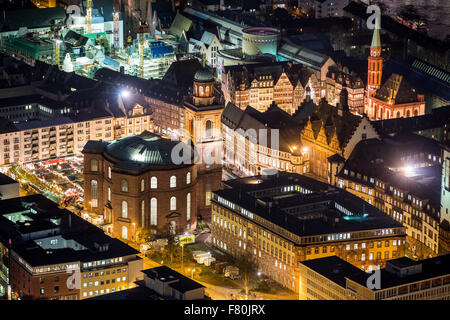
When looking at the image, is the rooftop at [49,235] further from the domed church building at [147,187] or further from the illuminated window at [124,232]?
the illuminated window at [124,232]

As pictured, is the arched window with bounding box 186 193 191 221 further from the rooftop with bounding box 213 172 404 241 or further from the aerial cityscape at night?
the rooftop with bounding box 213 172 404 241

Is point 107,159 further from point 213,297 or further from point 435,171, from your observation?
point 435,171

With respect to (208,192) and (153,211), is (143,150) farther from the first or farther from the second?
(208,192)

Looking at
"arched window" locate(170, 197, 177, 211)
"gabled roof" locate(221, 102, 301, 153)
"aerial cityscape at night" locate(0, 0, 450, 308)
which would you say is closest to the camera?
"aerial cityscape at night" locate(0, 0, 450, 308)

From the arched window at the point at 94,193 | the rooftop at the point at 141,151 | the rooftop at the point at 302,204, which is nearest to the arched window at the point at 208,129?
the rooftop at the point at 141,151

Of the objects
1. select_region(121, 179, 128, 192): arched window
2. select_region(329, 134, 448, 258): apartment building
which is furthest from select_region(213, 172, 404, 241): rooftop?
select_region(121, 179, 128, 192): arched window

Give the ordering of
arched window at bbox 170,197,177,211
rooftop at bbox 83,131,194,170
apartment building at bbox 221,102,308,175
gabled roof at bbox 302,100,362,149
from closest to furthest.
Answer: rooftop at bbox 83,131,194,170 → arched window at bbox 170,197,177,211 → gabled roof at bbox 302,100,362,149 → apartment building at bbox 221,102,308,175

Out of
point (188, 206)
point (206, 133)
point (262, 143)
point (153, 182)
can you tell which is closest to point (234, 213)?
point (188, 206)

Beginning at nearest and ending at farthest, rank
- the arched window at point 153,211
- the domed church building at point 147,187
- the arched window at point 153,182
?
the domed church building at point 147,187, the arched window at point 153,182, the arched window at point 153,211
